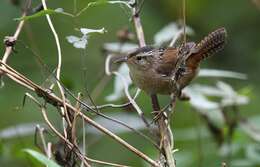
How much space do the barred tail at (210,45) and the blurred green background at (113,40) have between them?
0.83 meters

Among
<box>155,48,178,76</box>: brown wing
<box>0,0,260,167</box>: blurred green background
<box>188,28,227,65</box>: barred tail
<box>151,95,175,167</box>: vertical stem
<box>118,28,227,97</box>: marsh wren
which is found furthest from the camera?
<box>0,0,260,167</box>: blurred green background

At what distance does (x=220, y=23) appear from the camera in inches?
251

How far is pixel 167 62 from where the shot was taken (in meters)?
3.63

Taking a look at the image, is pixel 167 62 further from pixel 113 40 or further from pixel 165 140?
pixel 113 40

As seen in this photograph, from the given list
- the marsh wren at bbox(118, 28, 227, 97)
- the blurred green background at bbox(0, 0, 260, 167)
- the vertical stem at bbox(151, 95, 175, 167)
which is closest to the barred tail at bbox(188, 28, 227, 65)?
the marsh wren at bbox(118, 28, 227, 97)

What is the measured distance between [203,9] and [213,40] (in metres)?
3.04

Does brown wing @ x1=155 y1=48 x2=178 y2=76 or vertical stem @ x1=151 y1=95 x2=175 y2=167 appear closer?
vertical stem @ x1=151 y1=95 x2=175 y2=167

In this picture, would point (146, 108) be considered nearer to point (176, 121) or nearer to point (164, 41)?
point (176, 121)

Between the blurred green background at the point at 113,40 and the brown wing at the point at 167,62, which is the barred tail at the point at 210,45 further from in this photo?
the blurred green background at the point at 113,40

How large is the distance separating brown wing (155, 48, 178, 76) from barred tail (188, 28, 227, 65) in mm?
98

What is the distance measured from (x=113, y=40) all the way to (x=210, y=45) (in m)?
2.79

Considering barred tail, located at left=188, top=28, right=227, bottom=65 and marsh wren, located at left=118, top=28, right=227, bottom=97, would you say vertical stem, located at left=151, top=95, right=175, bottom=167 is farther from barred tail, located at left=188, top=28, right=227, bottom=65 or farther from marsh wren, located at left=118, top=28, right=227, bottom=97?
barred tail, located at left=188, top=28, right=227, bottom=65

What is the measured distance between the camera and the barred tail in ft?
10.9

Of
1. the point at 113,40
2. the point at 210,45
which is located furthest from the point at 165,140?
the point at 113,40
